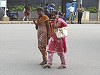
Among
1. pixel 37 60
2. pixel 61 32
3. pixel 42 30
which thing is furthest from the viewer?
pixel 37 60

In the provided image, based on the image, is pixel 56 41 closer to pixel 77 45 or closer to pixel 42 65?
pixel 42 65

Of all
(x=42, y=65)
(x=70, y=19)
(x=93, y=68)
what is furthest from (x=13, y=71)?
(x=70, y=19)

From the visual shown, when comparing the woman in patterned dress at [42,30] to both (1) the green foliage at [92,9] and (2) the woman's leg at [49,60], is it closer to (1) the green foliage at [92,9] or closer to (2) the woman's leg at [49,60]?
(2) the woman's leg at [49,60]

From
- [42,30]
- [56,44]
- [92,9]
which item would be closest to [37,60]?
[42,30]

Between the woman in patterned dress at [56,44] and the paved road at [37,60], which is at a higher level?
the woman in patterned dress at [56,44]

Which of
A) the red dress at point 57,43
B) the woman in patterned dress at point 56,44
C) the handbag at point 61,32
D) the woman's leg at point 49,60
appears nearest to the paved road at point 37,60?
the woman's leg at point 49,60

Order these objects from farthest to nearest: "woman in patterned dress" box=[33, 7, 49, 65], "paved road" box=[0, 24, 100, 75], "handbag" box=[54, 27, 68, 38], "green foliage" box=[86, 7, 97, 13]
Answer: "green foliage" box=[86, 7, 97, 13], "woman in patterned dress" box=[33, 7, 49, 65], "handbag" box=[54, 27, 68, 38], "paved road" box=[0, 24, 100, 75]

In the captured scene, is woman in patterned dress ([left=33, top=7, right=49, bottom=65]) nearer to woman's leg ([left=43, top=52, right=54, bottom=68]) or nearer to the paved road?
woman's leg ([left=43, top=52, right=54, bottom=68])

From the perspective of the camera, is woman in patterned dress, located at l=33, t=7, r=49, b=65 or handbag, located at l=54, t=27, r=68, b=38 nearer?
handbag, located at l=54, t=27, r=68, b=38

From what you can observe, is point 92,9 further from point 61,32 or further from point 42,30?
point 61,32

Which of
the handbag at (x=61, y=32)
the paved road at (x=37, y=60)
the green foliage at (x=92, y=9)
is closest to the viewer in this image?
the paved road at (x=37, y=60)

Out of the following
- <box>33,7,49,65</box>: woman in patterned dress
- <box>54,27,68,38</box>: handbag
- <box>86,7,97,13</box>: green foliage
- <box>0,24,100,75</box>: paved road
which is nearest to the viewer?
<box>0,24,100,75</box>: paved road

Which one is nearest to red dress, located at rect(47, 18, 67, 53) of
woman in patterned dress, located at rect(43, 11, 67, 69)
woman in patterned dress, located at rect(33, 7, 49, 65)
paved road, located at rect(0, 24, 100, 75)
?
woman in patterned dress, located at rect(43, 11, 67, 69)

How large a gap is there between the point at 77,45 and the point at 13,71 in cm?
677
